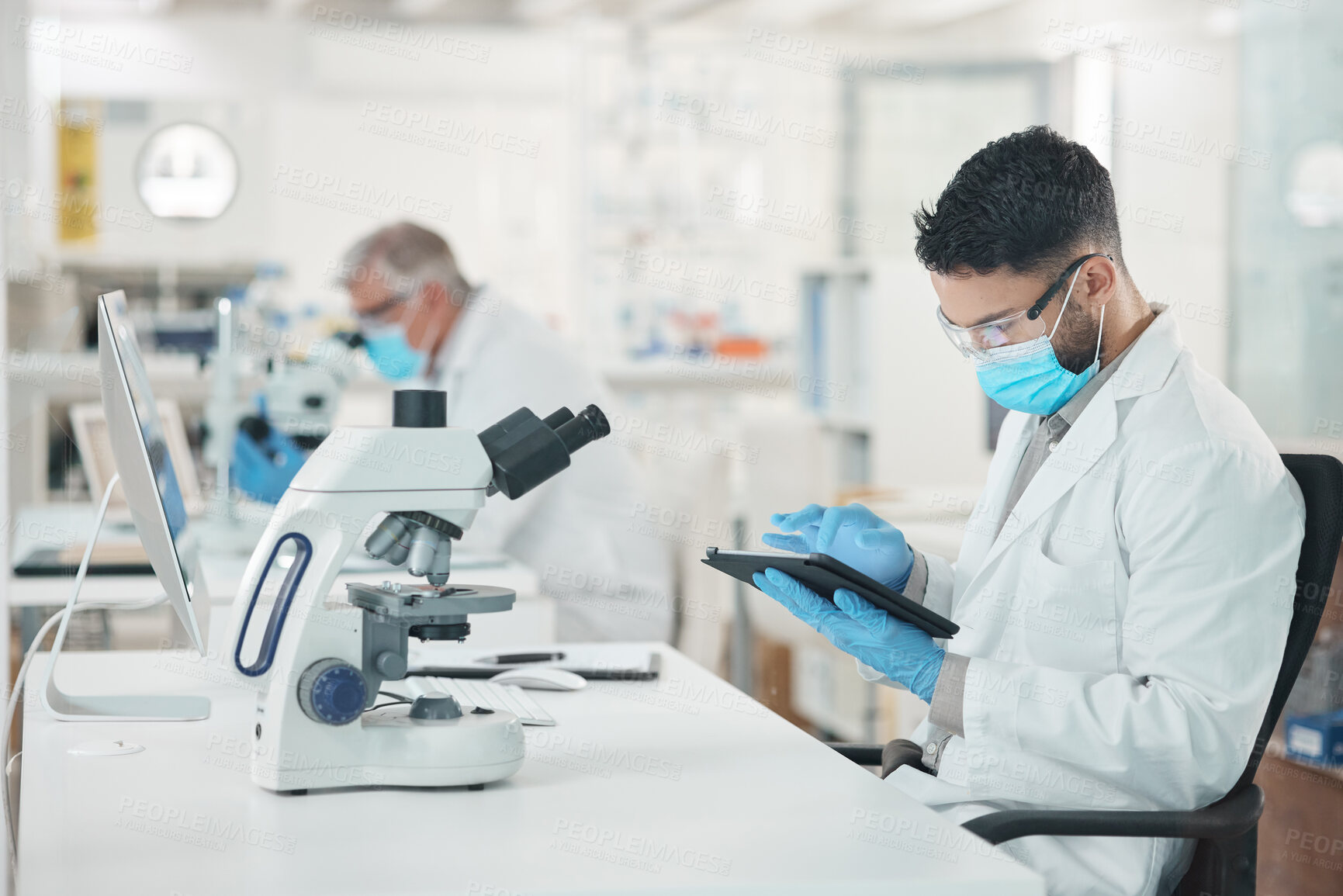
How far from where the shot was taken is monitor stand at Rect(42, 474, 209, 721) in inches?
55.8

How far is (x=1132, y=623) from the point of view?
4.24ft

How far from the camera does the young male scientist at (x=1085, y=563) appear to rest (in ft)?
4.06

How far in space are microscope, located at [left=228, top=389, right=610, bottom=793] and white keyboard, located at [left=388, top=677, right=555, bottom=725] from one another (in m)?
0.24

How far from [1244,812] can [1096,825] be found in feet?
0.57

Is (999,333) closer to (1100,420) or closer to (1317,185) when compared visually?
(1100,420)

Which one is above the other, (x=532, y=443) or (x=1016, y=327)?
(x=1016, y=327)

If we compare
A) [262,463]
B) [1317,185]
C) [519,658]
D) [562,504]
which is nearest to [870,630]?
[519,658]

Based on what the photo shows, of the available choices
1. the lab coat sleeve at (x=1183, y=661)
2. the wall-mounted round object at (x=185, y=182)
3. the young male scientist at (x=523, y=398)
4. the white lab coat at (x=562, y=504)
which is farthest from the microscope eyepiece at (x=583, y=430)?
the wall-mounted round object at (x=185, y=182)

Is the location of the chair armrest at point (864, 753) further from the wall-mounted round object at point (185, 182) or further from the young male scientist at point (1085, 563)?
the wall-mounted round object at point (185, 182)

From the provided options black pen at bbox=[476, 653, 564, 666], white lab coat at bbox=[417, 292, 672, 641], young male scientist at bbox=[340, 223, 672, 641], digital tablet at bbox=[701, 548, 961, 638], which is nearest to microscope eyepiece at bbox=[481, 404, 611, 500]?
digital tablet at bbox=[701, 548, 961, 638]

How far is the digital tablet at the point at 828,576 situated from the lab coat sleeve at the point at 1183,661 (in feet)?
0.22

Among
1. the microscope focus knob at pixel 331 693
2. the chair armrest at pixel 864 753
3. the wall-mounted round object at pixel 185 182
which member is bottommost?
the chair armrest at pixel 864 753

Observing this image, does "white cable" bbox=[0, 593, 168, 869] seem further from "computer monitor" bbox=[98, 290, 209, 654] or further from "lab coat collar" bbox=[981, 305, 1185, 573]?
"lab coat collar" bbox=[981, 305, 1185, 573]

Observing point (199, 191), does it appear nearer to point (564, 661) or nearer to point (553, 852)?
point (564, 661)
